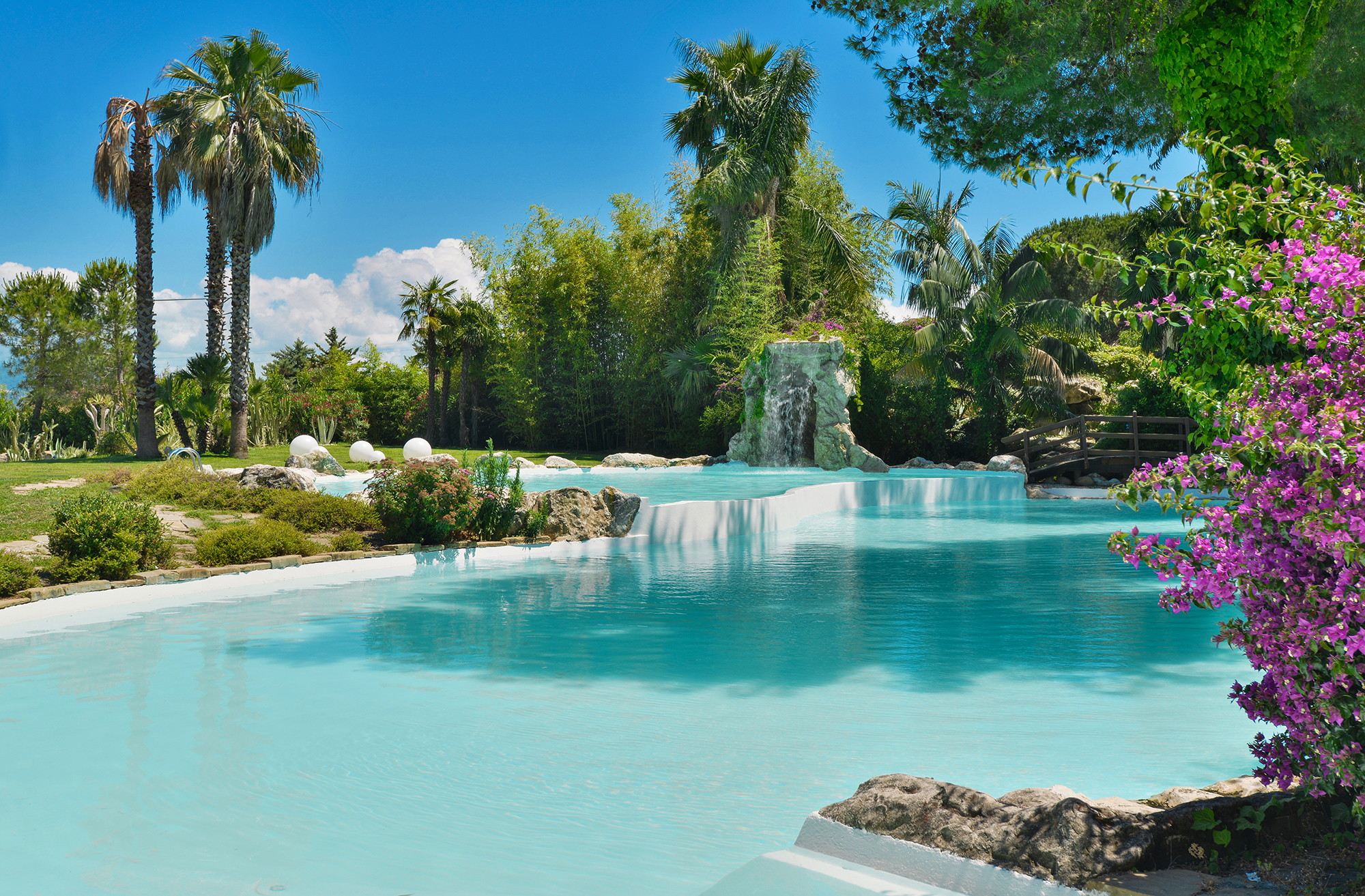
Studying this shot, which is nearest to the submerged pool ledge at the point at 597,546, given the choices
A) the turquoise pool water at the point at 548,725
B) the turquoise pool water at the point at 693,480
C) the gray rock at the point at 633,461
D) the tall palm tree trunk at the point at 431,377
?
the turquoise pool water at the point at 548,725

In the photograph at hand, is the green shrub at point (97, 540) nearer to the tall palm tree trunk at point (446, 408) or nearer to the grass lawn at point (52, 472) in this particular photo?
the grass lawn at point (52, 472)

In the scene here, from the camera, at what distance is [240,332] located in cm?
2052

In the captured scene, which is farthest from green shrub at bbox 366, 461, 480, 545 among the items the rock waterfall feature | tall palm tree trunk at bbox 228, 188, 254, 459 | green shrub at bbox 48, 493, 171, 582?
the rock waterfall feature

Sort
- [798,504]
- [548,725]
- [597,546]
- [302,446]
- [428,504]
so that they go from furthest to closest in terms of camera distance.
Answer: [302,446] → [798,504] → [597,546] → [428,504] → [548,725]

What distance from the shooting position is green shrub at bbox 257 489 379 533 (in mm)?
10023

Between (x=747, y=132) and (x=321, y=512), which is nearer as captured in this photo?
(x=321, y=512)

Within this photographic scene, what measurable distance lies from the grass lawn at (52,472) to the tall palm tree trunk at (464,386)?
5.33 m

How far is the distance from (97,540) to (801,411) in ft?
60.0

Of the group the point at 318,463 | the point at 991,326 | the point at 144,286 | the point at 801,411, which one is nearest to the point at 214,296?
the point at 144,286

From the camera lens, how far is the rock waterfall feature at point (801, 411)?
23.2 metres

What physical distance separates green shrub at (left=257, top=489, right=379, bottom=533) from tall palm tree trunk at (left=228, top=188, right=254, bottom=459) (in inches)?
444

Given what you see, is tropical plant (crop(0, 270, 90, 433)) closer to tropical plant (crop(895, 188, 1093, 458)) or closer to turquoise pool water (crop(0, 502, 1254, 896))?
tropical plant (crop(895, 188, 1093, 458))

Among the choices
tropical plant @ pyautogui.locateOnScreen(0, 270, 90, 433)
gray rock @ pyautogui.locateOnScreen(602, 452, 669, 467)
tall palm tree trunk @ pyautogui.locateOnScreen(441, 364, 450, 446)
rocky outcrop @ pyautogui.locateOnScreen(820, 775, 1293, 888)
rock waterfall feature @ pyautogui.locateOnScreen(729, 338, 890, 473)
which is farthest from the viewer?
tall palm tree trunk @ pyautogui.locateOnScreen(441, 364, 450, 446)

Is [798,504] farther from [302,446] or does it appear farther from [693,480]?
[302,446]
